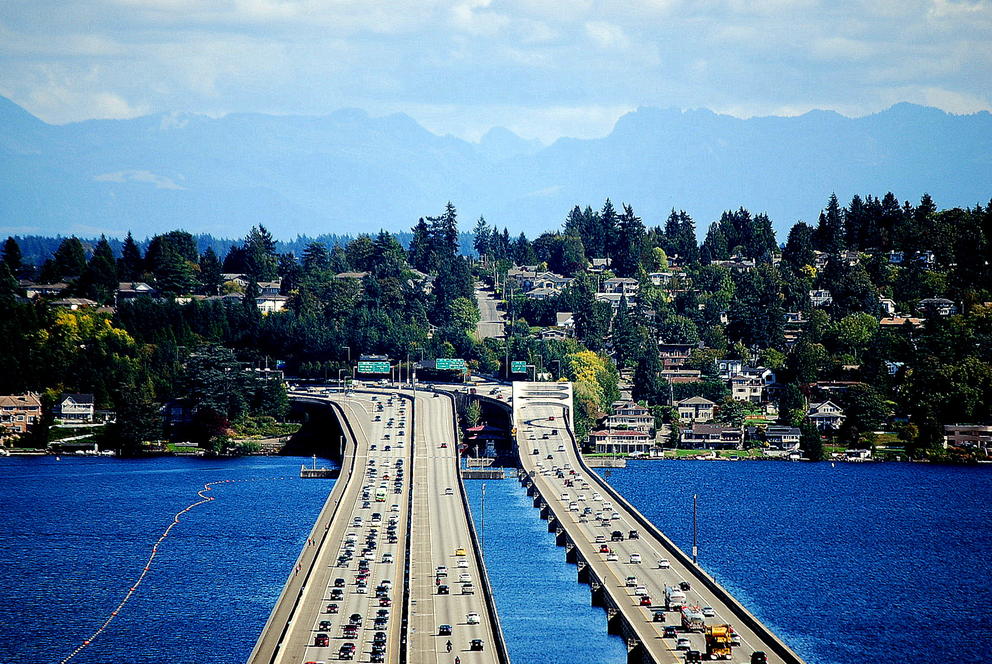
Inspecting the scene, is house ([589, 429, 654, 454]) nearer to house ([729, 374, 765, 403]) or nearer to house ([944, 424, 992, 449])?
house ([729, 374, 765, 403])

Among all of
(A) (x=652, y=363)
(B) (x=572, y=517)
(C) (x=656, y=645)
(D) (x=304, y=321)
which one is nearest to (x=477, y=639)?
(C) (x=656, y=645)

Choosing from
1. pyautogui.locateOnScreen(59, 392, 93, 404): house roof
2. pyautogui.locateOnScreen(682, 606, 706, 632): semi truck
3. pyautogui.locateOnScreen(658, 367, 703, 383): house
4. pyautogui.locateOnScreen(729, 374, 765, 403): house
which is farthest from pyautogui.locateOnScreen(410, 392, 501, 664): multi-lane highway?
pyautogui.locateOnScreen(658, 367, 703, 383): house

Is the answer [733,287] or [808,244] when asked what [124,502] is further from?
[808,244]

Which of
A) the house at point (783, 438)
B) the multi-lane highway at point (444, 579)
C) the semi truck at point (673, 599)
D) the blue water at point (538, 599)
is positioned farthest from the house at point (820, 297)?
the semi truck at point (673, 599)

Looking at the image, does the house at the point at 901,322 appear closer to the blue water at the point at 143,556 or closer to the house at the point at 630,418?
the house at the point at 630,418

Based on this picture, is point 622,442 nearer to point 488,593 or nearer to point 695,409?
point 695,409

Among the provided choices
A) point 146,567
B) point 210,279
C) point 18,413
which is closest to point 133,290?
point 210,279
